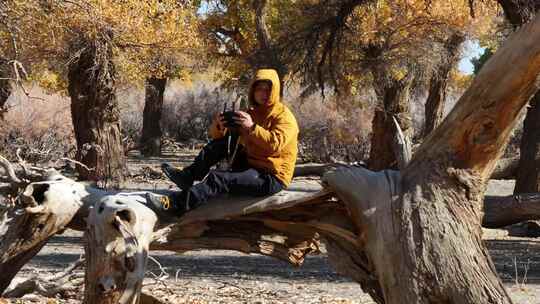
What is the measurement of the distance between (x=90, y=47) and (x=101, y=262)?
→ 39.2 feet

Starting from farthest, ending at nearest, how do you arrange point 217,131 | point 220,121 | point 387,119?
point 387,119, point 217,131, point 220,121

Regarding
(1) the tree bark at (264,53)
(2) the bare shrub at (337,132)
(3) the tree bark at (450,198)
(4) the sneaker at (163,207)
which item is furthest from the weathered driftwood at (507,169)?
(2) the bare shrub at (337,132)

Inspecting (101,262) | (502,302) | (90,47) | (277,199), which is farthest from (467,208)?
(90,47)

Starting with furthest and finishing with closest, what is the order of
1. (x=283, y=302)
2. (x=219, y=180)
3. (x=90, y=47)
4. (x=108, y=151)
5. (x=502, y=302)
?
1. (x=108, y=151)
2. (x=90, y=47)
3. (x=283, y=302)
4. (x=219, y=180)
5. (x=502, y=302)

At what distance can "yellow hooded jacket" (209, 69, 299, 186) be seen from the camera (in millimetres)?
6051

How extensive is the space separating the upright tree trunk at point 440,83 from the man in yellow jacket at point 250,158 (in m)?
18.1

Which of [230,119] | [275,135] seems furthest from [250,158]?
[230,119]

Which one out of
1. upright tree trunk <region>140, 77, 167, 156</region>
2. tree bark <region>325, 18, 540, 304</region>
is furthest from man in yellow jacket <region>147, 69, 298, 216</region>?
upright tree trunk <region>140, 77, 167, 156</region>

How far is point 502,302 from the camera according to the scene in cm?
562

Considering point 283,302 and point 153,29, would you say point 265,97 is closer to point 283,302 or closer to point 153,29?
point 283,302

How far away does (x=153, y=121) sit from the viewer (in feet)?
102

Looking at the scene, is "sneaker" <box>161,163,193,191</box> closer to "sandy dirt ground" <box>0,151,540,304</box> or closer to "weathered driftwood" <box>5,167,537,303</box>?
"weathered driftwood" <box>5,167,537,303</box>

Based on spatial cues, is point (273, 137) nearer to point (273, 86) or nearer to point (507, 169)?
point (273, 86)

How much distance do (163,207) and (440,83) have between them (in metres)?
20.6
